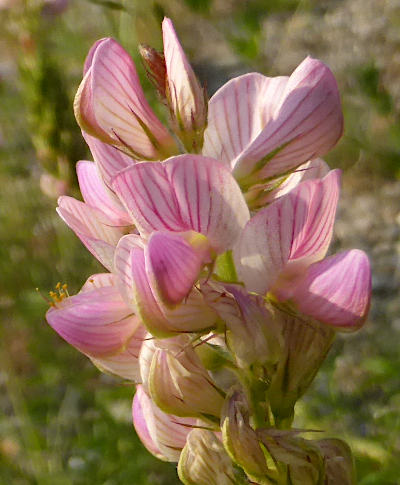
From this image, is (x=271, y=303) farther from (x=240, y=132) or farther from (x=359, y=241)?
(x=359, y=241)

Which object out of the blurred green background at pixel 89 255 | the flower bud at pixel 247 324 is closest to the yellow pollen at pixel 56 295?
the flower bud at pixel 247 324

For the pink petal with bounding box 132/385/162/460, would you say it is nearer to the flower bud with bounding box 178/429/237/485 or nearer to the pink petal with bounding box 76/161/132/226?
the flower bud with bounding box 178/429/237/485

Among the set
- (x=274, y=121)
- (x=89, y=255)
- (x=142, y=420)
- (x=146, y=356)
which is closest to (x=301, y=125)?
(x=274, y=121)

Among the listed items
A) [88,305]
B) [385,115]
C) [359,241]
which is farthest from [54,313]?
[359,241]

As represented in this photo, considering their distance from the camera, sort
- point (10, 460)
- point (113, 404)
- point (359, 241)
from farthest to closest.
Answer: point (359, 241), point (113, 404), point (10, 460)

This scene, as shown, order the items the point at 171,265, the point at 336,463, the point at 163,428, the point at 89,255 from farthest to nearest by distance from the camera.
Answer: the point at 89,255 → the point at 163,428 → the point at 336,463 → the point at 171,265

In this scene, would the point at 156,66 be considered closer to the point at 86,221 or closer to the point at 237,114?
the point at 237,114

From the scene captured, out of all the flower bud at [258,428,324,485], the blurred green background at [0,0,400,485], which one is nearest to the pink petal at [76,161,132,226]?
the flower bud at [258,428,324,485]
